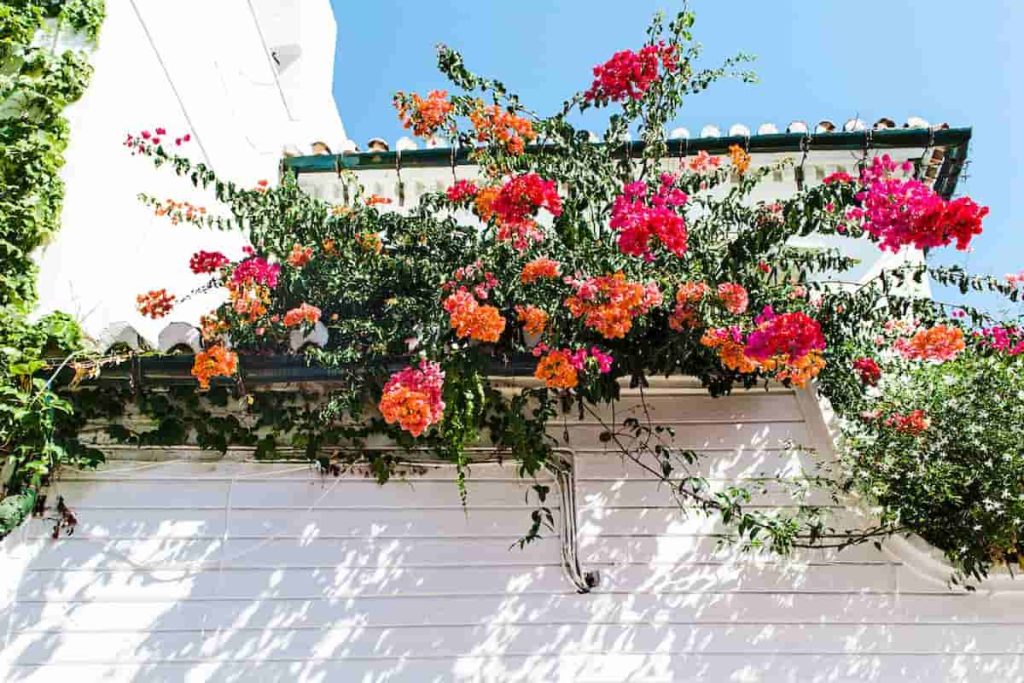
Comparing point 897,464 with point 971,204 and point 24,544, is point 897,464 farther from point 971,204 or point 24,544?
point 24,544

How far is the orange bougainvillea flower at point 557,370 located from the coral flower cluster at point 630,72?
1707 mm

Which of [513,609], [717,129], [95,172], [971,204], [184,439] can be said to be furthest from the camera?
[717,129]

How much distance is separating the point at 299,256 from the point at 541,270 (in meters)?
1.48

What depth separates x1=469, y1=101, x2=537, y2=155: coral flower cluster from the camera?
5051mm

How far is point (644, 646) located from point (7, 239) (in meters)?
4.30

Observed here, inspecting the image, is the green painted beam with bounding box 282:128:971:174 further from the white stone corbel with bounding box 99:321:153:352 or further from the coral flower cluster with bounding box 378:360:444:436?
the coral flower cluster with bounding box 378:360:444:436

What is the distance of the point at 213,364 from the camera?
4.50 metres

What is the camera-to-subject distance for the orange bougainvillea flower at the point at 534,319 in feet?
14.6

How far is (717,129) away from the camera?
7.02 metres

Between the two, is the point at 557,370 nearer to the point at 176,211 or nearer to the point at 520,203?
the point at 520,203

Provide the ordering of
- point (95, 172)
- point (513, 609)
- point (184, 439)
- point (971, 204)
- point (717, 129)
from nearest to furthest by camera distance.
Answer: point (971, 204) → point (513, 609) → point (184, 439) → point (95, 172) → point (717, 129)

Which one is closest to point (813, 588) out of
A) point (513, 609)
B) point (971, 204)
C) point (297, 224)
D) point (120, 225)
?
point (513, 609)

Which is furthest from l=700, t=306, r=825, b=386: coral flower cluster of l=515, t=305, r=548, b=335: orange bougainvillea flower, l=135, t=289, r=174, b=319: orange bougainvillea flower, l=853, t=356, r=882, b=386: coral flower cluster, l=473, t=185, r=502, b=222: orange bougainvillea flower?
l=135, t=289, r=174, b=319: orange bougainvillea flower

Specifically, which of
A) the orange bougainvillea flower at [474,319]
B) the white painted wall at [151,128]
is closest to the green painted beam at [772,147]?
the white painted wall at [151,128]
